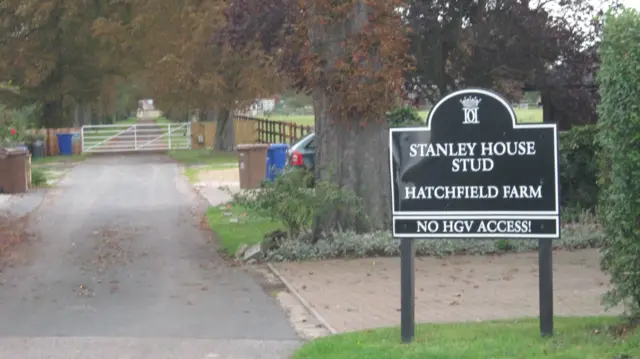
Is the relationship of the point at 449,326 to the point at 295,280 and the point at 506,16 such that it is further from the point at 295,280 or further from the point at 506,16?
the point at 506,16

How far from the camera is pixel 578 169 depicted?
15.7 m

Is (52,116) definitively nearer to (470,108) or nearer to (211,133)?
(211,133)

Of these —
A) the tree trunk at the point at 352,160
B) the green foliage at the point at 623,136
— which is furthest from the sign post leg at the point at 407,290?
the tree trunk at the point at 352,160

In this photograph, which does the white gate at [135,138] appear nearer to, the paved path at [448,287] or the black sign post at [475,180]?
the paved path at [448,287]

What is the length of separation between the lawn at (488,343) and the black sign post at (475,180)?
0.25m

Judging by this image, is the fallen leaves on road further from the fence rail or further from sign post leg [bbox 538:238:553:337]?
the fence rail

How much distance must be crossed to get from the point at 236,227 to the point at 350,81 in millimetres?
4594

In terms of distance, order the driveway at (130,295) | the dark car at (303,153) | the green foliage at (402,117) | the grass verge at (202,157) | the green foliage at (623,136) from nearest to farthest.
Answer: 1. the green foliage at (623,136)
2. the driveway at (130,295)
3. the green foliage at (402,117)
4. the dark car at (303,153)
5. the grass verge at (202,157)

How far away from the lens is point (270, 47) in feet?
57.5

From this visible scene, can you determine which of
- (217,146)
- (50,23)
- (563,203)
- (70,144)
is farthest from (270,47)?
(70,144)

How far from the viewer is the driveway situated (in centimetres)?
788

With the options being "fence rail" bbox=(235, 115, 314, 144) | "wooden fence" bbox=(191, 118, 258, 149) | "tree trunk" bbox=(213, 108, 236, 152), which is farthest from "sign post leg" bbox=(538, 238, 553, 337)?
"wooden fence" bbox=(191, 118, 258, 149)

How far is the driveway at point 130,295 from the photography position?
788 centimetres

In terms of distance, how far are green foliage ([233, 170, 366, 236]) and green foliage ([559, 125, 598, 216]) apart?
14.5 feet
